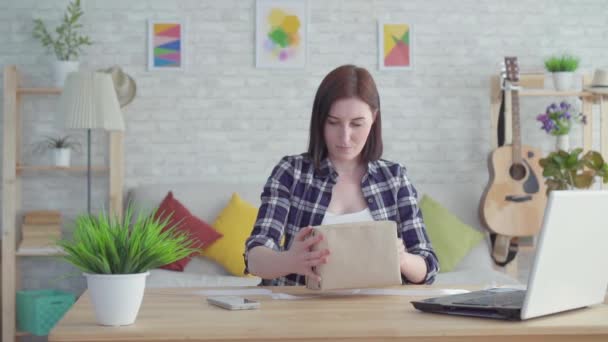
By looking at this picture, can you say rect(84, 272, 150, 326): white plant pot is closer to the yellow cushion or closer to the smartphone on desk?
the smartphone on desk

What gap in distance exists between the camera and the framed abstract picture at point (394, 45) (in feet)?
15.0

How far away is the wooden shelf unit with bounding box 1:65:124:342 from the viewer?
4.25 metres

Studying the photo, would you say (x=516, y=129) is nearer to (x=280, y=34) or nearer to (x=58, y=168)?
(x=280, y=34)

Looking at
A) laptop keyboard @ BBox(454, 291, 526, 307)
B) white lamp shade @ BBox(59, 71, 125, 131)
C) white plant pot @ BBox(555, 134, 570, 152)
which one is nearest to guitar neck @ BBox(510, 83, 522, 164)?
white plant pot @ BBox(555, 134, 570, 152)

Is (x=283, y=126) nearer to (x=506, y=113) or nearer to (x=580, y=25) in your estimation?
(x=506, y=113)

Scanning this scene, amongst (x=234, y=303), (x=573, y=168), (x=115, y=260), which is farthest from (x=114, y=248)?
(x=573, y=168)

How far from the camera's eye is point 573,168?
4074 mm

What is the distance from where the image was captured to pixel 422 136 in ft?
15.1

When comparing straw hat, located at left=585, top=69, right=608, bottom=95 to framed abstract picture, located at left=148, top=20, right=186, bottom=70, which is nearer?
straw hat, located at left=585, top=69, right=608, bottom=95

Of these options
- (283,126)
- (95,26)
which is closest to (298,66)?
(283,126)

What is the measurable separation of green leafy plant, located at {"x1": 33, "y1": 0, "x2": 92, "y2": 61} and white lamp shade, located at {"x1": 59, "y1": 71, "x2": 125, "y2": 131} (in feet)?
1.27

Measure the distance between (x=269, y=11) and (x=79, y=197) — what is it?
59.4 inches

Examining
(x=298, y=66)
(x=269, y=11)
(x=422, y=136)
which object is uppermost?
(x=269, y=11)

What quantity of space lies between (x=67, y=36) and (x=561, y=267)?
3.43 metres
